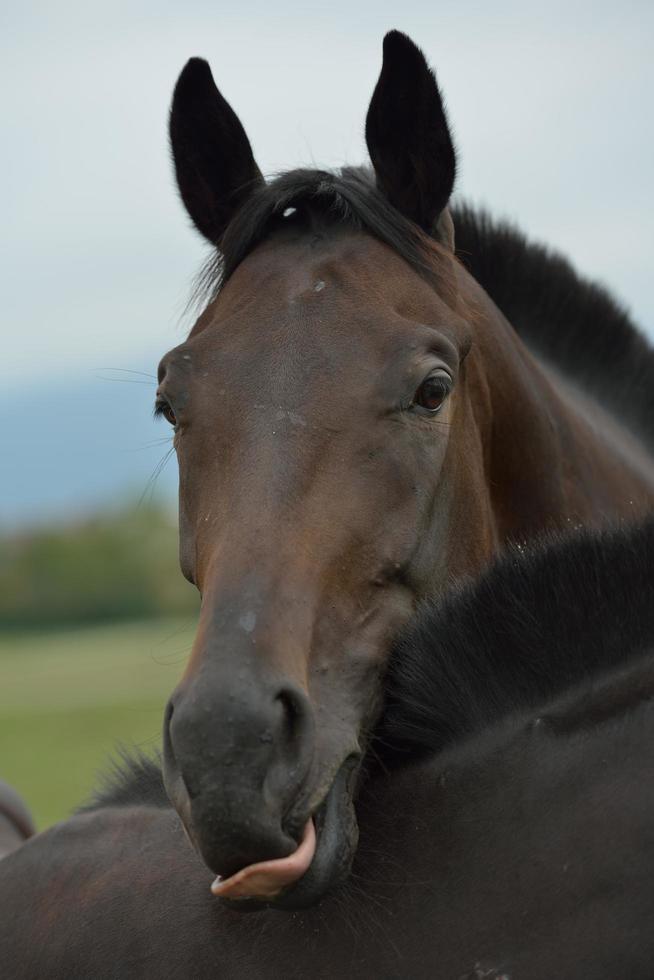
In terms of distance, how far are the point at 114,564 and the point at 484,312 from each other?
46186 mm

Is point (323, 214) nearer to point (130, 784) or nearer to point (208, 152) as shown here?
point (208, 152)

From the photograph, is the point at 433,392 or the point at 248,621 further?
the point at 433,392

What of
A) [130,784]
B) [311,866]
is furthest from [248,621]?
[130,784]

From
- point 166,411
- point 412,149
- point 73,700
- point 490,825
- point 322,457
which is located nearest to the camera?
point 490,825

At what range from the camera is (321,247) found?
138 inches

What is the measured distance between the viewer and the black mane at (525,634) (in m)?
2.54

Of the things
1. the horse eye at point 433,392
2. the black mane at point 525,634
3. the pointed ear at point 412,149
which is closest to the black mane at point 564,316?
the pointed ear at point 412,149

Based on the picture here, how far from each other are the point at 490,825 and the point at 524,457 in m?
1.82

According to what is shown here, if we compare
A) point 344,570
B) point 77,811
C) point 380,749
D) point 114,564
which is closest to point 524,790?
point 380,749

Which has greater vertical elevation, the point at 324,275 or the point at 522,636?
the point at 324,275

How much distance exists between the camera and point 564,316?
5035 millimetres

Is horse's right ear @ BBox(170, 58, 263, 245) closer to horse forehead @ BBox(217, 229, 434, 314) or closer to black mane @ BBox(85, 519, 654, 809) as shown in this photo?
horse forehead @ BBox(217, 229, 434, 314)

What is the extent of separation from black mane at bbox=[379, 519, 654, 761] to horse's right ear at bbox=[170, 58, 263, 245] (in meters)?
1.69

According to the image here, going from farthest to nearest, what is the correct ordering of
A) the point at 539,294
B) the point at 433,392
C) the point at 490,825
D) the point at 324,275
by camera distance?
the point at 539,294 < the point at 324,275 < the point at 433,392 < the point at 490,825
